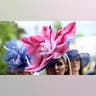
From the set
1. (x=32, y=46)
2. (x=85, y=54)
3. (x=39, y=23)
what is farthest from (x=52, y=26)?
(x=85, y=54)

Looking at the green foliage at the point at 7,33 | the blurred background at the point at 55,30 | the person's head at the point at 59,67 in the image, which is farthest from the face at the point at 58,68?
the green foliage at the point at 7,33

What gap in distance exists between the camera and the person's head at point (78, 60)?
1359mm

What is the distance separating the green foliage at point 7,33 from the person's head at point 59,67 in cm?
32

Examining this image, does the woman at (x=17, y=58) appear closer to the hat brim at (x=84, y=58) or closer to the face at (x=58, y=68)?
the face at (x=58, y=68)

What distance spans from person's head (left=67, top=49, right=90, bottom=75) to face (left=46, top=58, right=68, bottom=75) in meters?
0.06

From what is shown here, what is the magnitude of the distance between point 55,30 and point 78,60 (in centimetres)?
28

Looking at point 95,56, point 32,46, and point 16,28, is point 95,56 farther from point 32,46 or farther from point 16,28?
point 16,28

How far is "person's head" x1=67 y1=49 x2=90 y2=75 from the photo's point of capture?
1359mm

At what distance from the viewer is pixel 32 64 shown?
1383mm

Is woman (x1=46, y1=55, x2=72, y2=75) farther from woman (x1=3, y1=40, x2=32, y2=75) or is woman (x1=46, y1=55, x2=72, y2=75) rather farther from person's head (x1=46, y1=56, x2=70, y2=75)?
woman (x1=3, y1=40, x2=32, y2=75)

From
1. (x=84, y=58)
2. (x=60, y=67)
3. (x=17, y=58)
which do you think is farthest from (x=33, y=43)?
(x=84, y=58)

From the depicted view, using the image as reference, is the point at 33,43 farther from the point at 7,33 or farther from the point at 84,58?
the point at 84,58

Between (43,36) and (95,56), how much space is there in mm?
403

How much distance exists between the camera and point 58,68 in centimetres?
138
